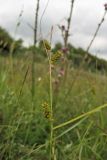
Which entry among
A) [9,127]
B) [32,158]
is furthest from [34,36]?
[32,158]

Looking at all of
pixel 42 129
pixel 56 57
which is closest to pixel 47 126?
pixel 42 129

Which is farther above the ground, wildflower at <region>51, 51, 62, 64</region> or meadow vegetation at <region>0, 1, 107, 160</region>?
wildflower at <region>51, 51, 62, 64</region>

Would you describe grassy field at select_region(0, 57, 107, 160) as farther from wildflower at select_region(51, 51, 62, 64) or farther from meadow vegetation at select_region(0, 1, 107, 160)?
wildflower at select_region(51, 51, 62, 64)

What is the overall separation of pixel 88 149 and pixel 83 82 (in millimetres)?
2628

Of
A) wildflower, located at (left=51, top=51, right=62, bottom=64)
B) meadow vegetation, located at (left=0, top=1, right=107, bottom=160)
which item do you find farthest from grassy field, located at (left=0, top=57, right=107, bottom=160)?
wildflower, located at (left=51, top=51, right=62, bottom=64)

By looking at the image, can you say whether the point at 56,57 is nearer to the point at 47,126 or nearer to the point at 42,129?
the point at 42,129

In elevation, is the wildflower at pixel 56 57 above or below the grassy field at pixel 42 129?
above

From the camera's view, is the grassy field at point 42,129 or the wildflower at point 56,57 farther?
the grassy field at point 42,129

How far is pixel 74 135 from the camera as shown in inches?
127

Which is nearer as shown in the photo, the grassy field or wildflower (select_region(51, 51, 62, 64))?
wildflower (select_region(51, 51, 62, 64))

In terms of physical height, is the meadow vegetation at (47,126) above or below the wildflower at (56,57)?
below

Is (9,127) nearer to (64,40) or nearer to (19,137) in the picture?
(19,137)

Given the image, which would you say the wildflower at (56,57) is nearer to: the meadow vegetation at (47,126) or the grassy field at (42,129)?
the meadow vegetation at (47,126)

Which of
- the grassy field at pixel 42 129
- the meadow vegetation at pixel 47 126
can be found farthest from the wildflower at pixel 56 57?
the grassy field at pixel 42 129
